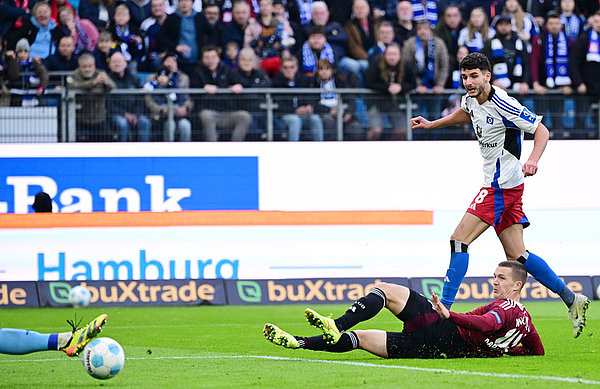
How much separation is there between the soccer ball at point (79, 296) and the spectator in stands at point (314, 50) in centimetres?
563

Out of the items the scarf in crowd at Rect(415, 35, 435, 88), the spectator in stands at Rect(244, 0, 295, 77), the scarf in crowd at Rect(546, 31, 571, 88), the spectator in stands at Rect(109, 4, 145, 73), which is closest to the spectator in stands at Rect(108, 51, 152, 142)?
the spectator in stands at Rect(109, 4, 145, 73)

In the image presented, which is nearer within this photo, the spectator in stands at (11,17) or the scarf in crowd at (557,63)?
the spectator in stands at (11,17)

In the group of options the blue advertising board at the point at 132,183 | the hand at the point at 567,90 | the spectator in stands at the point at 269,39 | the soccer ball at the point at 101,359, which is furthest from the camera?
the spectator in stands at the point at 269,39

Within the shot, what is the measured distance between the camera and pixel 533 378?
24.0 feet

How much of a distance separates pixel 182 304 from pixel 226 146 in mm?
3088

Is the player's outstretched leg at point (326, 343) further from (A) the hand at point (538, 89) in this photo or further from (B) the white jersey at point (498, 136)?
(A) the hand at point (538, 89)

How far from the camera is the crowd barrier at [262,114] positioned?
18.1 meters

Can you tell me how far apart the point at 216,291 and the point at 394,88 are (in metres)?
4.83

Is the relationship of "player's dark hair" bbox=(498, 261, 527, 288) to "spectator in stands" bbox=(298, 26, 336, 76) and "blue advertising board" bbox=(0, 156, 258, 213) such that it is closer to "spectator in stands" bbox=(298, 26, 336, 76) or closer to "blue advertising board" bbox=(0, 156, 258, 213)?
"blue advertising board" bbox=(0, 156, 258, 213)

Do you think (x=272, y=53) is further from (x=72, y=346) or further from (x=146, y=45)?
(x=72, y=346)

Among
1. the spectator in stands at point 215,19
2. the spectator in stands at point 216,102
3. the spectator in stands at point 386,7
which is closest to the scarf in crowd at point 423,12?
the spectator in stands at point 386,7

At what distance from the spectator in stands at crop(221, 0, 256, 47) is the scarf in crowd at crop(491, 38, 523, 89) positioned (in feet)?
14.8

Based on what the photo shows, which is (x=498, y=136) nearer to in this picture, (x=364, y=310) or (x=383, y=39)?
(x=364, y=310)

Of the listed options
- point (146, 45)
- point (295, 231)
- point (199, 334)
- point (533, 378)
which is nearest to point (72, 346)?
point (533, 378)
